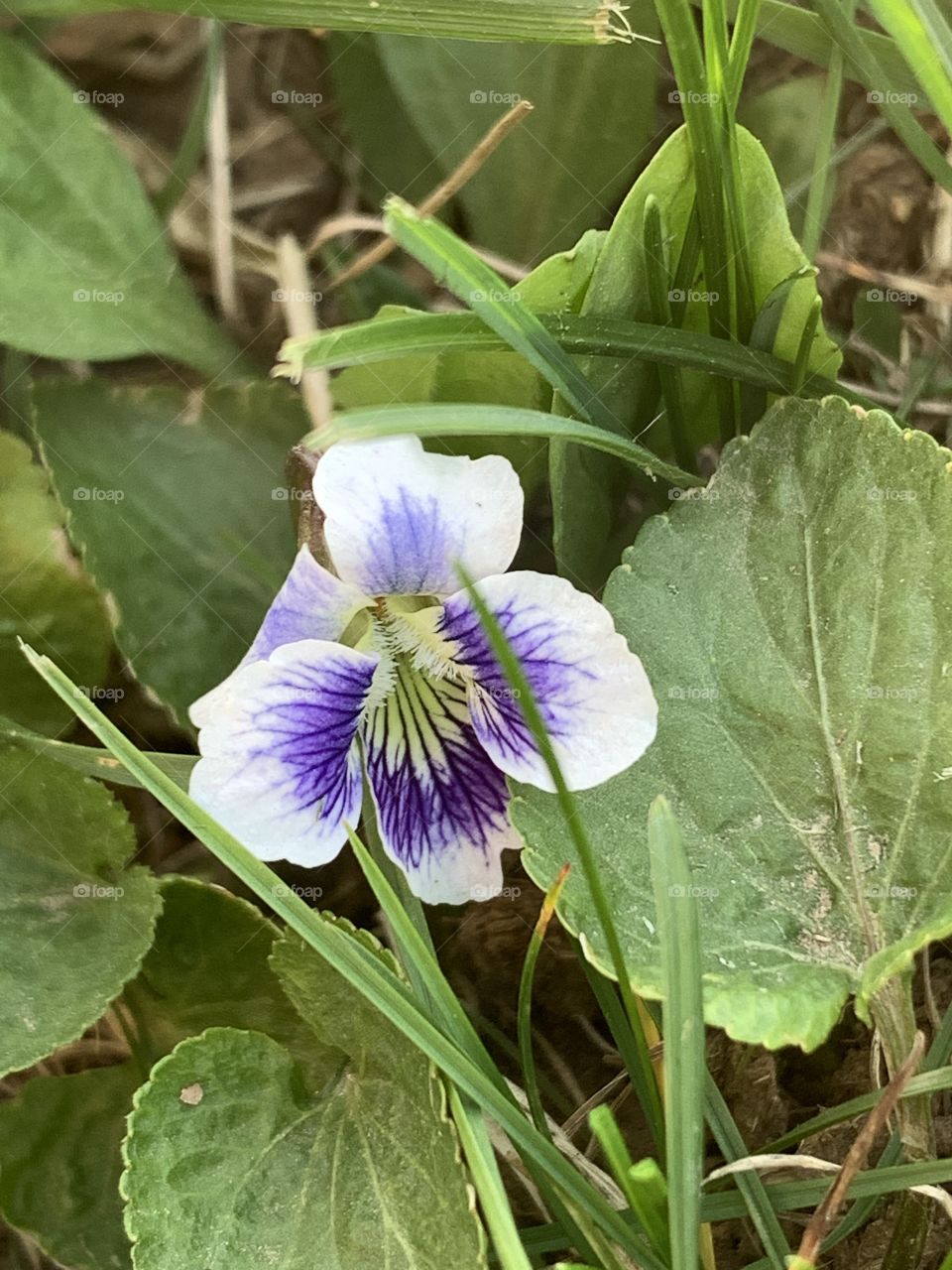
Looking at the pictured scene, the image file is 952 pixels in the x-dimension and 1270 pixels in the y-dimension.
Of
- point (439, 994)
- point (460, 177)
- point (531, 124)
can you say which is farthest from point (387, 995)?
point (531, 124)

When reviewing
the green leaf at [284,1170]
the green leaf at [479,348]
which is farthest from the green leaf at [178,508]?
the green leaf at [284,1170]

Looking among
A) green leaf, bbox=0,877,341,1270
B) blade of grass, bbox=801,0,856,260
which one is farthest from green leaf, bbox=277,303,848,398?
green leaf, bbox=0,877,341,1270

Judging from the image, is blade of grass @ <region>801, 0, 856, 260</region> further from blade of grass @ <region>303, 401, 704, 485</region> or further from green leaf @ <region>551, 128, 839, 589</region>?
blade of grass @ <region>303, 401, 704, 485</region>

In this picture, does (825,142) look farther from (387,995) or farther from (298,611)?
(387,995)

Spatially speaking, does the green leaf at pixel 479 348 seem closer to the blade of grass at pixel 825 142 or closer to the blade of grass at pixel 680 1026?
the blade of grass at pixel 825 142

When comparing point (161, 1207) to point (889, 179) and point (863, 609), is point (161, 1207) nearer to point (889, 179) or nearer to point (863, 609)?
point (863, 609)

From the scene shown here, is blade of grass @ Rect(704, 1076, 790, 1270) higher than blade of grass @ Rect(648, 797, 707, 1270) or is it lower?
lower
